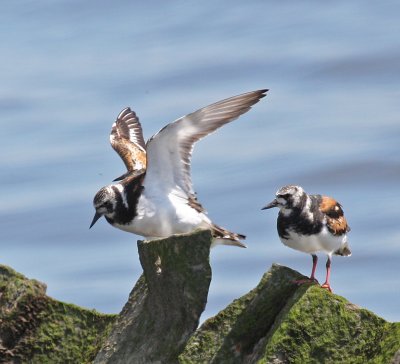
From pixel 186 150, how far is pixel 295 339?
10.8 ft

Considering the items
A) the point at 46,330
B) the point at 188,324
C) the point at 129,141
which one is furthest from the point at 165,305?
the point at 129,141

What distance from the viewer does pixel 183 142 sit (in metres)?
8.83

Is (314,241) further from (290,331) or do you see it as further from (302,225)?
(290,331)

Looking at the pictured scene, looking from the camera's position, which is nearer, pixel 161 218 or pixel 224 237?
pixel 161 218

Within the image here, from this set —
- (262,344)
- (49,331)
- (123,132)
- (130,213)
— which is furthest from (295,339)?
(123,132)

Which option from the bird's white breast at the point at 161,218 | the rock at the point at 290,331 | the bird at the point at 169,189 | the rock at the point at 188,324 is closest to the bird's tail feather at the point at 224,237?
the bird at the point at 169,189

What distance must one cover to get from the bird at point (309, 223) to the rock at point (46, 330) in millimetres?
1510

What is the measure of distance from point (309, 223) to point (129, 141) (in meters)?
2.97

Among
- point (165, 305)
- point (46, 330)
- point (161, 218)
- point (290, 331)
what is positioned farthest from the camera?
point (161, 218)

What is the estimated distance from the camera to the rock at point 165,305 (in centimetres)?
632

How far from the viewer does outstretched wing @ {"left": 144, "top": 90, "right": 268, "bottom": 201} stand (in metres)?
8.71

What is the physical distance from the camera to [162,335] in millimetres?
6449

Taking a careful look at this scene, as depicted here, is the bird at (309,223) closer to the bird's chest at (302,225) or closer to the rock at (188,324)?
the bird's chest at (302,225)

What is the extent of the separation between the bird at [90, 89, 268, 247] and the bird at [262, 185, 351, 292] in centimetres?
84
